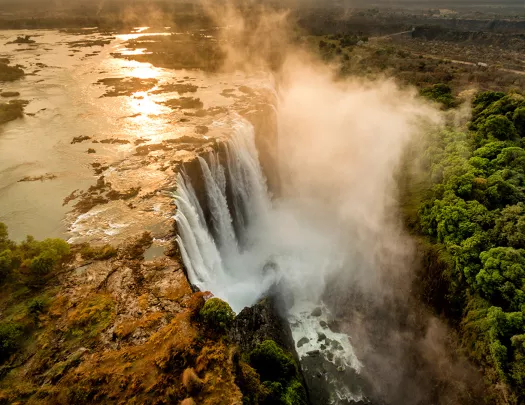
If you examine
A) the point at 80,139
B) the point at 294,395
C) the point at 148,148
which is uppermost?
the point at 80,139

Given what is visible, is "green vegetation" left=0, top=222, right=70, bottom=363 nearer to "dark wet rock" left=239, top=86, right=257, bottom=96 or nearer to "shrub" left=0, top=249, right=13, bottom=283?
"shrub" left=0, top=249, right=13, bottom=283

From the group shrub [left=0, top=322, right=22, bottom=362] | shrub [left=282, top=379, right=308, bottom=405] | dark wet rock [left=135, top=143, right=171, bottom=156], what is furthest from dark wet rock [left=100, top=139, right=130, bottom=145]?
shrub [left=282, top=379, right=308, bottom=405]

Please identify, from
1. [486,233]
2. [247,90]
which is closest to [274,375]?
[486,233]

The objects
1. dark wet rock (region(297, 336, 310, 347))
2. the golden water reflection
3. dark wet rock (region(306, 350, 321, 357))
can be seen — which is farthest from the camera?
the golden water reflection

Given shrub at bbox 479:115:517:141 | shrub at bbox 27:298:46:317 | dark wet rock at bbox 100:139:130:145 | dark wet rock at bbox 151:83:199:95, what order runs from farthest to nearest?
1. dark wet rock at bbox 151:83:199:95
2. shrub at bbox 479:115:517:141
3. dark wet rock at bbox 100:139:130:145
4. shrub at bbox 27:298:46:317

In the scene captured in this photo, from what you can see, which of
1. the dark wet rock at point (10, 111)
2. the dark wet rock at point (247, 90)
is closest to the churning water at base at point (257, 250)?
the dark wet rock at point (247, 90)

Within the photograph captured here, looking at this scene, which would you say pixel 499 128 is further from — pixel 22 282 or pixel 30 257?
pixel 22 282

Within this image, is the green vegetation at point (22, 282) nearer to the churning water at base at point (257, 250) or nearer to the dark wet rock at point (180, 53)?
the churning water at base at point (257, 250)
